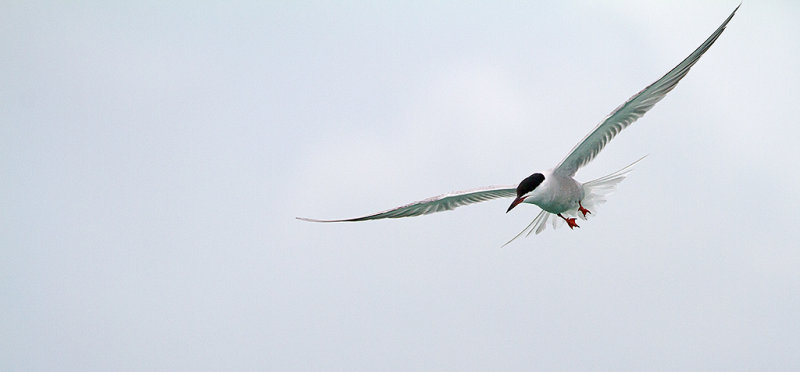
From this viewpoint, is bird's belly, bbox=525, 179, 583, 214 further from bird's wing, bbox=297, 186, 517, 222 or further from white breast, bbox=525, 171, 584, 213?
bird's wing, bbox=297, 186, 517, 222

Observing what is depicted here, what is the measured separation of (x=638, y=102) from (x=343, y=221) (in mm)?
4356

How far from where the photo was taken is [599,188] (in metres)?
11.6

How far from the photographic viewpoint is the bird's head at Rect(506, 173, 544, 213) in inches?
414

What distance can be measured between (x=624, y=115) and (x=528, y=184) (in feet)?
5.38

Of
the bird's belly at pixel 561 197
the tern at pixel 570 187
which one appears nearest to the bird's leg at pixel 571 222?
the tern at pixel 570 187

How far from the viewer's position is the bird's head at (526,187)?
10.5 metres

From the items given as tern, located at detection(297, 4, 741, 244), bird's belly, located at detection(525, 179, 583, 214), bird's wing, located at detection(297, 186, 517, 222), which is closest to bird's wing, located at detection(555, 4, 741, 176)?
tern, located at detection(297, 4, 741, 244)

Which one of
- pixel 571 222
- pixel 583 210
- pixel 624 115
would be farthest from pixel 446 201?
pixel 624 115

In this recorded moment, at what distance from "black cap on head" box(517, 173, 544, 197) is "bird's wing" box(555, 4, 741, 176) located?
20.5 inches

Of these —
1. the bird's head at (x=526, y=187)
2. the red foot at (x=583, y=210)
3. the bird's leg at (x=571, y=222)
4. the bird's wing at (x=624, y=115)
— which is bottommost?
the bird's leg at (x=571, y=222)

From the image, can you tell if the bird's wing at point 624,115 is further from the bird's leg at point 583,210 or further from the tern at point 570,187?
the bird's leg at point 583,210

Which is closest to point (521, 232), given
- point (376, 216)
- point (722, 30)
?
point (376, 216)

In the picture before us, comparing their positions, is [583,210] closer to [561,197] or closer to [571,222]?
[571,222]

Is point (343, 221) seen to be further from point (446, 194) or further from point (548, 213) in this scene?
point (548, 213)
